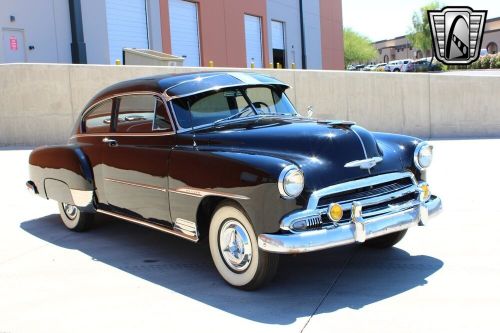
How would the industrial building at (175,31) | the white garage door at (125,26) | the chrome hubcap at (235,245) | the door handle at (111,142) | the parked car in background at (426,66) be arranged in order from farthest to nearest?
the parked car in background at (426,66), the white garage door at (125,26), the industrial building at (175,31), the door handle at (111,142), the chrome hubcap at (235,245)

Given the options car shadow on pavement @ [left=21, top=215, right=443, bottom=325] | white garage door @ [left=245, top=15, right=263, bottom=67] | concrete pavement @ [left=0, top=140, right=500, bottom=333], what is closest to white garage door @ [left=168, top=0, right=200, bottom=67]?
white garage door @ [left=245, top=15, right=263, bottom=67]

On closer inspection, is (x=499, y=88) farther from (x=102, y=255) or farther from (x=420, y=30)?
(x=420, y=30)

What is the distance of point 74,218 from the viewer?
6125 millimetres

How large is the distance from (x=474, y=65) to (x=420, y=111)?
3679 centimetres

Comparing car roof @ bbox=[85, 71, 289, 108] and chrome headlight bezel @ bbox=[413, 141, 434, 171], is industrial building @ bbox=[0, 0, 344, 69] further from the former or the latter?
chrome headlight bezel @ bbox=[413, 141, 434, 171]

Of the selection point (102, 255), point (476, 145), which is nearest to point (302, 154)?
point (102, 255)

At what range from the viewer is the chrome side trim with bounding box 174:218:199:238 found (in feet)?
14.2

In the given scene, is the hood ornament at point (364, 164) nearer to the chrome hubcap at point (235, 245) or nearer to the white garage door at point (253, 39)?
the chrome hubcap at point (235, 245)

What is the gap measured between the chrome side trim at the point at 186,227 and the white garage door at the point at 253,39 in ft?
77.3

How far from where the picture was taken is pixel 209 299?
403 cm

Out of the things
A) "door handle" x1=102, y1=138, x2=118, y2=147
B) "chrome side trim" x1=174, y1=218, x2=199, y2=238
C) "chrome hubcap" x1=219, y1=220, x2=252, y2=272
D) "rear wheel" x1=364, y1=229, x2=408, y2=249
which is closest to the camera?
"chrome hubcap" x1=219, y1=220, x2=252, y2=272

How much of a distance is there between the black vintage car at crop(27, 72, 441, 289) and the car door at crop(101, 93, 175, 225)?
0.01 metres

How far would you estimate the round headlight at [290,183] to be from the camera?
3.73 meters

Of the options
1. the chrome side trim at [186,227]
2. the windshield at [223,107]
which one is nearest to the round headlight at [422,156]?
the windshield at [223,107]
